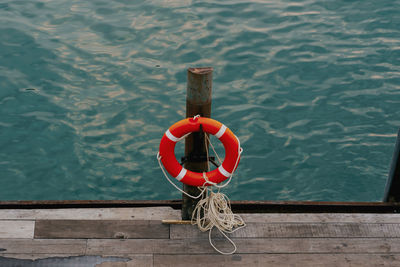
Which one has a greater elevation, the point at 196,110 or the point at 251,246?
the point at 196,110

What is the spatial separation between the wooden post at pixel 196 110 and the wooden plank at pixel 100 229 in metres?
0.26

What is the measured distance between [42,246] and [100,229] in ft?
1.34

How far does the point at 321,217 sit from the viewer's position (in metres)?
3.73

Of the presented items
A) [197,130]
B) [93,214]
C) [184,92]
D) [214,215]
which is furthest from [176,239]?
[184,92]

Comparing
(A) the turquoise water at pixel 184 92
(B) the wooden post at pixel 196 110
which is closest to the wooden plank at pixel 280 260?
(B) the wooden post at pixel 196 110

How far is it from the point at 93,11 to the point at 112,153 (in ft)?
13.1

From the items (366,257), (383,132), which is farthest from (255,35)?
(366,257)

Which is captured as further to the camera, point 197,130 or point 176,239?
point 176,239

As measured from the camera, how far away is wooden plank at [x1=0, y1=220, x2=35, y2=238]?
3480 millimetres

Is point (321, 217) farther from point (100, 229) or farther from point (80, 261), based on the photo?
point (80, 261)

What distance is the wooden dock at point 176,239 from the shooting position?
334cm

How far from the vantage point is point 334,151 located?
20.2 ft

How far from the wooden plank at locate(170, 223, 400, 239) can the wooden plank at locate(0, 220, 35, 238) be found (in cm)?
101

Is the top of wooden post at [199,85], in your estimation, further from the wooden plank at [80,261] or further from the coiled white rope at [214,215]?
the wooden plank at [80,261]
